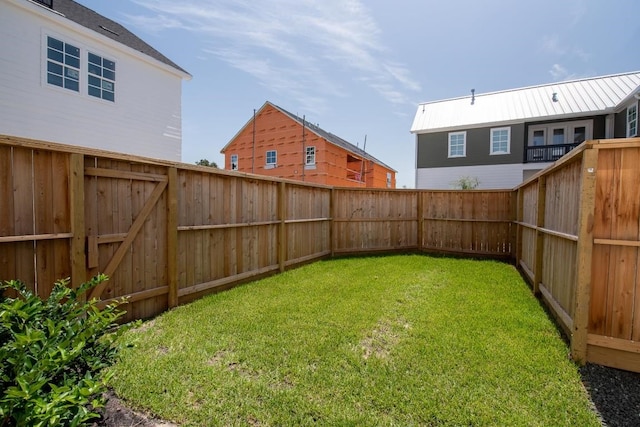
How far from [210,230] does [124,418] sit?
10.6 feet

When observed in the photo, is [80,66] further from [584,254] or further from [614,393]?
[614,393]

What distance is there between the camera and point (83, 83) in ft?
25.7

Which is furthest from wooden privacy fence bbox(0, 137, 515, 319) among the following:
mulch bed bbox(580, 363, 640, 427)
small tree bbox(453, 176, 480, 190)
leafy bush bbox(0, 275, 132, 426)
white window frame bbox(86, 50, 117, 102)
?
small tree bbox(453, 176, 480, 190)

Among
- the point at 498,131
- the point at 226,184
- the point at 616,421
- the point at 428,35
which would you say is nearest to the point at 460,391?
the point at 616,421

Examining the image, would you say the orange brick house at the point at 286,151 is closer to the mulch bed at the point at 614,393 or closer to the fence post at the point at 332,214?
the fence post at the point at 332,214

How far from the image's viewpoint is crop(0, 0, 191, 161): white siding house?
672 cm

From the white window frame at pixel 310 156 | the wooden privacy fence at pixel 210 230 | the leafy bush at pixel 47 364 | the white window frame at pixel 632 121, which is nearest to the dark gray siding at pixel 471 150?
the white window frame at pixel 632 121

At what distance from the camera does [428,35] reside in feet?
31.6

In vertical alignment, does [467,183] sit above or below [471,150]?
below

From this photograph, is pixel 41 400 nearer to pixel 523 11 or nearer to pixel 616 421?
pixel 616 421

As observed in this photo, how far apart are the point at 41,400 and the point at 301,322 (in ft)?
9.41

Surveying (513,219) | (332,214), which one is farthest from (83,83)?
(513,219)

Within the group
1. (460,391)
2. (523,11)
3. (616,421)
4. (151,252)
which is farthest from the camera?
(523,11)

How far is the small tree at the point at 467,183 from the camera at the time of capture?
16.1m
